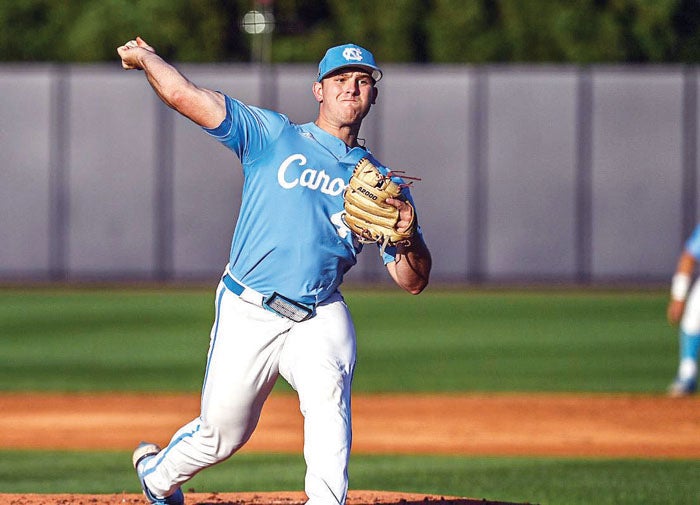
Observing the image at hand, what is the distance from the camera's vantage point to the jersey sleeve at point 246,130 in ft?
19.8

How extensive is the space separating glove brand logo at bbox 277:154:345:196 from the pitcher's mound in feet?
6.91

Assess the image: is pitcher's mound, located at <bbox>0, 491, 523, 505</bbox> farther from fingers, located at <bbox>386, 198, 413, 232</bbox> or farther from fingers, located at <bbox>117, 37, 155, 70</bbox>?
fingers, located at <bbox>117, 37, 155, 70</bbox>

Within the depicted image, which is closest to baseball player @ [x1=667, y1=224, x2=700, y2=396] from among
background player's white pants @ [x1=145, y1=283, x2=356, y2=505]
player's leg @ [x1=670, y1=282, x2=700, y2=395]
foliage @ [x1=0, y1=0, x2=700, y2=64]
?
player's leg @ [x1=670, y1=282, x2=700, y2=395]

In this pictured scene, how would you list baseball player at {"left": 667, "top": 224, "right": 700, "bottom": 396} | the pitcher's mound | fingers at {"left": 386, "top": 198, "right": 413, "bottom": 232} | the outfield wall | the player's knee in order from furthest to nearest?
the outfield wall < baseball player at {"left": 667, "top": 224, "right": 700, "bottom": 396} < the pitcher's mound < the player's knee < fingers at {"left": 386, "top": 198, "right": 413, "bottom": 232}

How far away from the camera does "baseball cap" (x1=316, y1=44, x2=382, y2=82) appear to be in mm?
6062

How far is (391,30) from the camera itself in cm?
3716

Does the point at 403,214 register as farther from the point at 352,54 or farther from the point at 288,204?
the point at 352,54

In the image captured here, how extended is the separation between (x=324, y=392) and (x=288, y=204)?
0.79 meters

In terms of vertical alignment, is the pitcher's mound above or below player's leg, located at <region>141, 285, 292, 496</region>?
below

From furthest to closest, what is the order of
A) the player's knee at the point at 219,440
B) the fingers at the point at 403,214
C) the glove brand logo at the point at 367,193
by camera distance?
1. the player's knee at the point at 219,440
2. the fingers at the point at 403,214
3. the glove brand logo at the point at 367,193

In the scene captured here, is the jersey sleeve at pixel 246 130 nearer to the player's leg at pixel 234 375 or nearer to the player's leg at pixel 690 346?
the player's leg at pixel 234 375

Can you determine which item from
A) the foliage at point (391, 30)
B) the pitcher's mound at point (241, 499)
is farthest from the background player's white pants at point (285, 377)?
the foliage at point (391, 30)

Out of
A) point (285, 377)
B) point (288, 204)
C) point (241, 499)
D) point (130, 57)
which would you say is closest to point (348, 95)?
point (288, 204)

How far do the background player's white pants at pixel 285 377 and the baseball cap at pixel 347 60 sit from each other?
98cm
